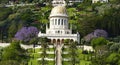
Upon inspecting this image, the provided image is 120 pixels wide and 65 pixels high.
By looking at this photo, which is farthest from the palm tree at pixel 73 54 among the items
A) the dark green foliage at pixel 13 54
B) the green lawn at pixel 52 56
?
the dark green foliage at pixel 13 54

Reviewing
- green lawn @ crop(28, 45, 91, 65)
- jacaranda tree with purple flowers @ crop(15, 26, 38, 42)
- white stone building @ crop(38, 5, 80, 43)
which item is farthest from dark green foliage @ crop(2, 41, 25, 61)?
white stone building @ crop(38, 5, 80, 43)

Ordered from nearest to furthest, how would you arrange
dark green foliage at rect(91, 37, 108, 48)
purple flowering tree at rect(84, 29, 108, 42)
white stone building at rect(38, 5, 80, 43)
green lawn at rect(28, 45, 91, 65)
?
1. green lawn at rect(28, 45, 91, 65)
2. dark green foliage at rect(91, 37, 108, 48)
3. purple flowering tree at rect(84, 29, 108, 42)
4. white stone building at rect(38, 5, 80, 43)

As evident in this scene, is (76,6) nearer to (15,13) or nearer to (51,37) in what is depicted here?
(15,13)

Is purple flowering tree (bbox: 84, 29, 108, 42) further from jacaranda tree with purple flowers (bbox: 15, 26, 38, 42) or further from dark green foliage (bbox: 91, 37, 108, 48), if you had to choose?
jacaranda tree with purple flowers (bbox: 15, 26, 38, 42)

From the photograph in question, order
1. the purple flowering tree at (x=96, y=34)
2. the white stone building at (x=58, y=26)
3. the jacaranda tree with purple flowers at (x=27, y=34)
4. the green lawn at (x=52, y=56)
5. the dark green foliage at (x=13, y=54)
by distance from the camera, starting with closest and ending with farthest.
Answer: the green lawn at (x=52, y=56), the dark green foliage at (x=13, y=54), the jacaranda tree with purple flowers at (x=27, y=34), the purple flowering tree at (x=96, y=34), the white stone building at (x=58, y=26)

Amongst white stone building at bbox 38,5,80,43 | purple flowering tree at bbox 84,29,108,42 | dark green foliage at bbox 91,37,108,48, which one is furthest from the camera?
white stone building at bbox 38,5,80,43

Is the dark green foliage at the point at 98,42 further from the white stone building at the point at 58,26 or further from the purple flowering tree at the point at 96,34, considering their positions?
the white stone building at the point at 58,26

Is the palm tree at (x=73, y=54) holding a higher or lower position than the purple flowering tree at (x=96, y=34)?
higher

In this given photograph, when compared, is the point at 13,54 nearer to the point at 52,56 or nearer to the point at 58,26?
the point at 52,56

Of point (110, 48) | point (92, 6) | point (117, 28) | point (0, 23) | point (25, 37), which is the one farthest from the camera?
point (92, 6)

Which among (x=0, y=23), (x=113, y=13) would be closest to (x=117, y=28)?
(x=113, y=13)

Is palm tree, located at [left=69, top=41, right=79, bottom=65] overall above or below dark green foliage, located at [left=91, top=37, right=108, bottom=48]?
above
